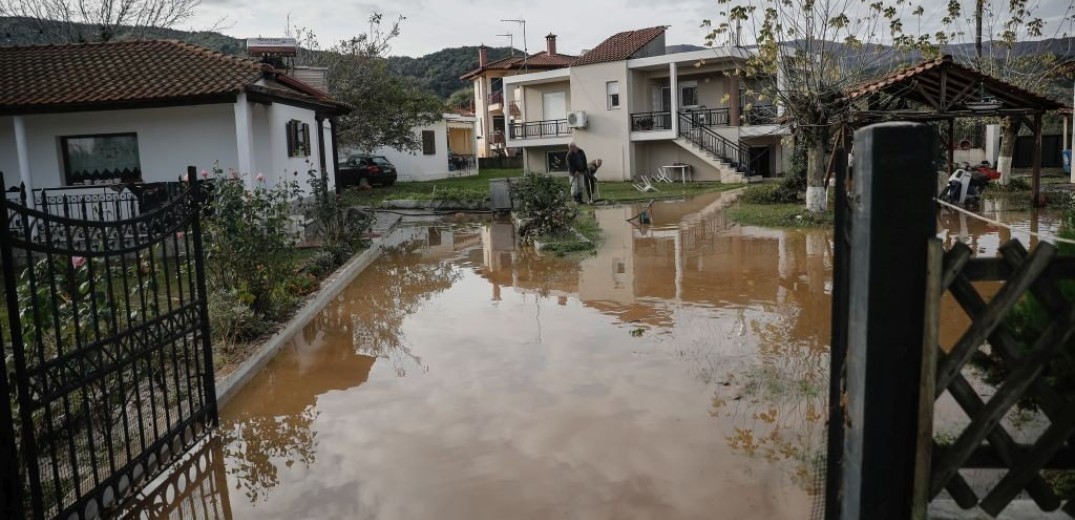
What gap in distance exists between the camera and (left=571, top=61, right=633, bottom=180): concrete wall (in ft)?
115

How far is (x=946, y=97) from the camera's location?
1781 centimetres

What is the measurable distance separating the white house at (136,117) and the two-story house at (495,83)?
3026cm

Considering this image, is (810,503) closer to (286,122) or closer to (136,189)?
(136,189)

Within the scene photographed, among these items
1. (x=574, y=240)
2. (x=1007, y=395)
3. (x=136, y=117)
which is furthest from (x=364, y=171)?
(x=1007, y=395)

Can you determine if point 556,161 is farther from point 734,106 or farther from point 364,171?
point 734,106

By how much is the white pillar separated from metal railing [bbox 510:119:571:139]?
921 inches

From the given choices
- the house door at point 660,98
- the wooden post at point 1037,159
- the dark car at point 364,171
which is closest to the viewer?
the wooden post at point 1037,159

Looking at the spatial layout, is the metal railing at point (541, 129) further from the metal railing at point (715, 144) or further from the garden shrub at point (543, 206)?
the garden shrub at point (543, 206)

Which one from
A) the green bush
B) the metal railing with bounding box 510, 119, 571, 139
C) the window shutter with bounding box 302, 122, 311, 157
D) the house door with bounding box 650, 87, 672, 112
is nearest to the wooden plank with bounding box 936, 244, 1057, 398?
the green bush

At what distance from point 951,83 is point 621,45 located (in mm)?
20491

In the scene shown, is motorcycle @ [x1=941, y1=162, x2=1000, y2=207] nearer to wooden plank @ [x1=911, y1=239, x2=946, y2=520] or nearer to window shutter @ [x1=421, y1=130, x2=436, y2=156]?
wooden plank @ [x1=911, y1=239, x2=946, y2=520]

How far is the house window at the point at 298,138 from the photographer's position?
19.5 meters

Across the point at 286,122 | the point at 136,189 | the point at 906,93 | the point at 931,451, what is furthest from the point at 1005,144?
the point at 931,451

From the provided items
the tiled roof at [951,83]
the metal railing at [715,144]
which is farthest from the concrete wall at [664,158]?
the tiled roof at [951,83]
